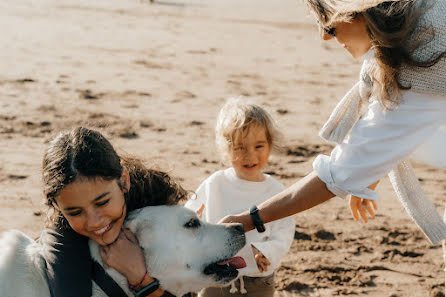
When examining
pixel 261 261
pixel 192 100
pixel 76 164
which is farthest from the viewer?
pixel 192 100

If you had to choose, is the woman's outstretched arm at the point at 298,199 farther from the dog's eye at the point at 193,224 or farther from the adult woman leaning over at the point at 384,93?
the dog's eye at the point at 193,224

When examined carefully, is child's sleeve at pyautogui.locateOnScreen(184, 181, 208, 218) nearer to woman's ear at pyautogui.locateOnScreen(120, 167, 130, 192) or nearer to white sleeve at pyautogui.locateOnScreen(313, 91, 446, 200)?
woman's ear at pyautogui.locateOnScreen(120, 167, 130, 192)

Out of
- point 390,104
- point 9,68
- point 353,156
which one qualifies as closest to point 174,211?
point 353,156

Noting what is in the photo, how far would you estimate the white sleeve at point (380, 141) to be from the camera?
2631 mm

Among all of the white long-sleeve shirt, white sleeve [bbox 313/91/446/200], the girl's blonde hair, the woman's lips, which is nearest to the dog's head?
the woman's lips

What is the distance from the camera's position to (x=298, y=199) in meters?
2.91

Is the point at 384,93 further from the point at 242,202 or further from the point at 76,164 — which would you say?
the point at 76,164

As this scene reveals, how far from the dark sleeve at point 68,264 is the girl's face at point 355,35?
1405 millimetres

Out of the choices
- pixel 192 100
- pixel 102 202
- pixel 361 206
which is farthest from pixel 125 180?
pixel 192 100

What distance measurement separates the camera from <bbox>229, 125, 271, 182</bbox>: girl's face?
Result: 342 cm

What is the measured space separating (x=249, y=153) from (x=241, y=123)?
6.7 inches

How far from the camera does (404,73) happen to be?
8.56ft

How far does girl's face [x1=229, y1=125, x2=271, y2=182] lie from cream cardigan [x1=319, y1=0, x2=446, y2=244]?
1.50 feet

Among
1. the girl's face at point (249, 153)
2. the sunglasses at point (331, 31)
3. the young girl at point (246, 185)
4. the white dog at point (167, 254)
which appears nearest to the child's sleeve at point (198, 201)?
the young girl at point (246, 185)
